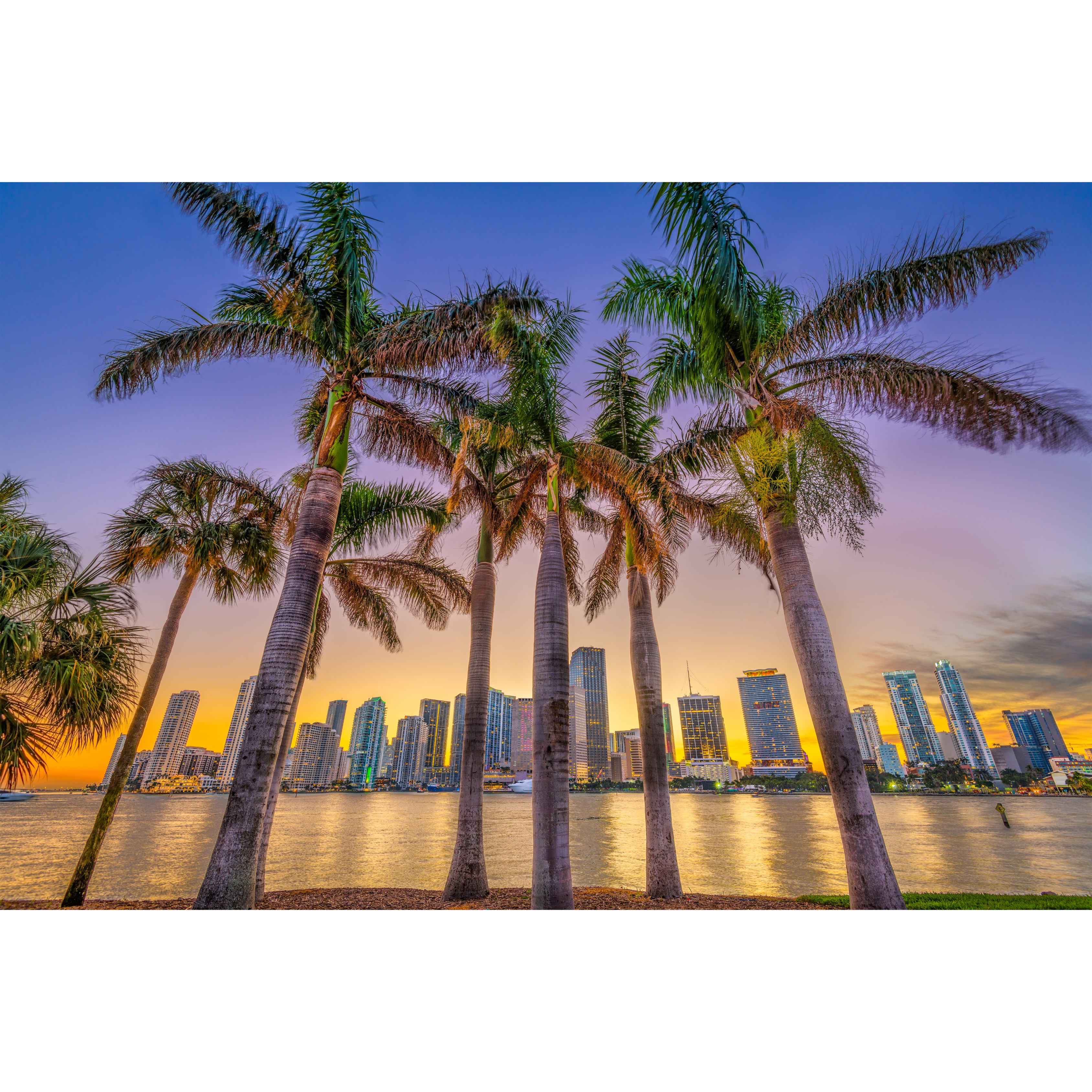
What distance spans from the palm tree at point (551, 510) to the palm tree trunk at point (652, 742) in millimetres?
1614

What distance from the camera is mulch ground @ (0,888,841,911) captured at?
9.22 meters

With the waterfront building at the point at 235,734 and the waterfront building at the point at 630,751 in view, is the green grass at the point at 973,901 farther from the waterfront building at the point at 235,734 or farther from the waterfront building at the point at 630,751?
the waterfront building at the point at 630,751

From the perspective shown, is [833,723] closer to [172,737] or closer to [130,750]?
[130,750]

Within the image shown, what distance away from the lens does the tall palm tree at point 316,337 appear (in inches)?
298

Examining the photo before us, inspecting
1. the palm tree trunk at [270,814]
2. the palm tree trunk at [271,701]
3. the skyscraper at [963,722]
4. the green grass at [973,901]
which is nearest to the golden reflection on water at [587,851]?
the green grass at [973,901]

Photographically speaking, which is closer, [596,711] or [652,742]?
[652,742]

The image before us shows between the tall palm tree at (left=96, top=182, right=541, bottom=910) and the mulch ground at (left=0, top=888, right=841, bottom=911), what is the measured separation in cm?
306

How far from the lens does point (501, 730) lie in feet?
536

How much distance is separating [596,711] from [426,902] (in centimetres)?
16283

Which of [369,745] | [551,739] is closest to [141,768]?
[369,745]
